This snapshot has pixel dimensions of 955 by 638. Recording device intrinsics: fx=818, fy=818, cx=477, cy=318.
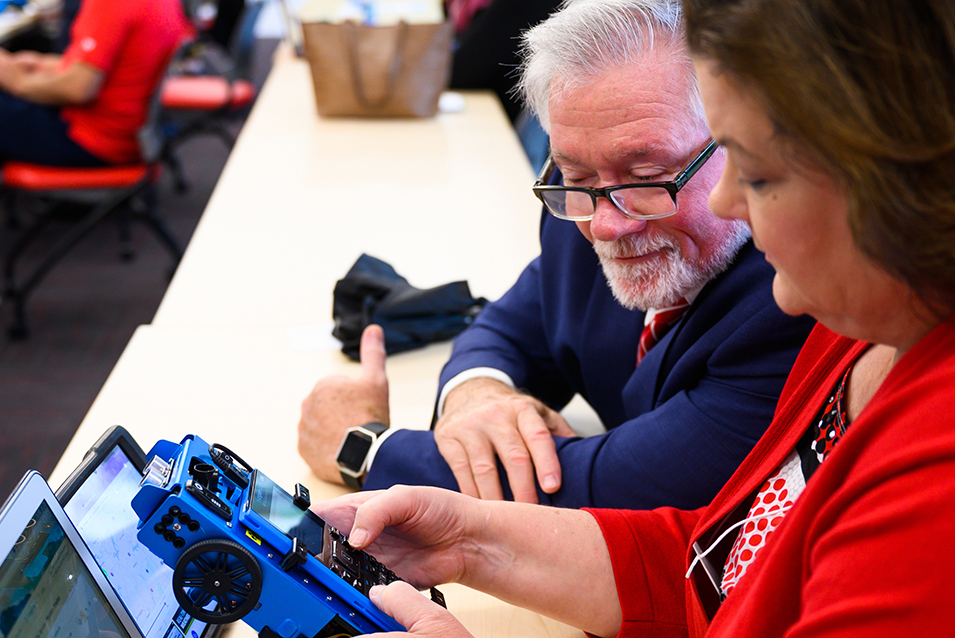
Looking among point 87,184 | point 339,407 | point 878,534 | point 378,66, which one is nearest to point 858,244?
point 878,534

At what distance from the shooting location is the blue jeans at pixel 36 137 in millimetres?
Result: 2758

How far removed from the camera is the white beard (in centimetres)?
101

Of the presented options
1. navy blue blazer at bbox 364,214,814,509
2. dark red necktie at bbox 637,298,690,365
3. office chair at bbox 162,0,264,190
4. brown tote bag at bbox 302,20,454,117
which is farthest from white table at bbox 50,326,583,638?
office chair at bbox 162,0,264,190

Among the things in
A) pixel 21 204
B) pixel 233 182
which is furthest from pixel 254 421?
pixel 21 204

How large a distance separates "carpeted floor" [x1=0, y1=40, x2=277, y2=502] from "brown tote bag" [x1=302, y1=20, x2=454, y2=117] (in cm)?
117

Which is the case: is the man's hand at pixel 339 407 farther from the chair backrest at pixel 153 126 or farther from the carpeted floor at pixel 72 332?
the chair backrest at pixel 153 126

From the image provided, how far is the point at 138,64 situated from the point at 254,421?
2.10 meters

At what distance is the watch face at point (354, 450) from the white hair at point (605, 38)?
513 mm

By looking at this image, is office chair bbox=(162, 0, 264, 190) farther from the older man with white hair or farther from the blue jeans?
the older man with white hair

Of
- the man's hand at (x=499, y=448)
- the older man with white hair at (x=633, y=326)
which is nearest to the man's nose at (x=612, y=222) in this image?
the older man with white hair at (x=633, y=326)

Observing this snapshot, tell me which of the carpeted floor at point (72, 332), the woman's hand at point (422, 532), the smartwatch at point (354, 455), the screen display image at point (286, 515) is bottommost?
the carpeted floor at point (72, 332)

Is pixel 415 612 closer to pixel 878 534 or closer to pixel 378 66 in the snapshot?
pixel 878 534

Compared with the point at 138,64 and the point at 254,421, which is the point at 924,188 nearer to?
the point at 254,421

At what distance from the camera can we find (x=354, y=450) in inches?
43.1
